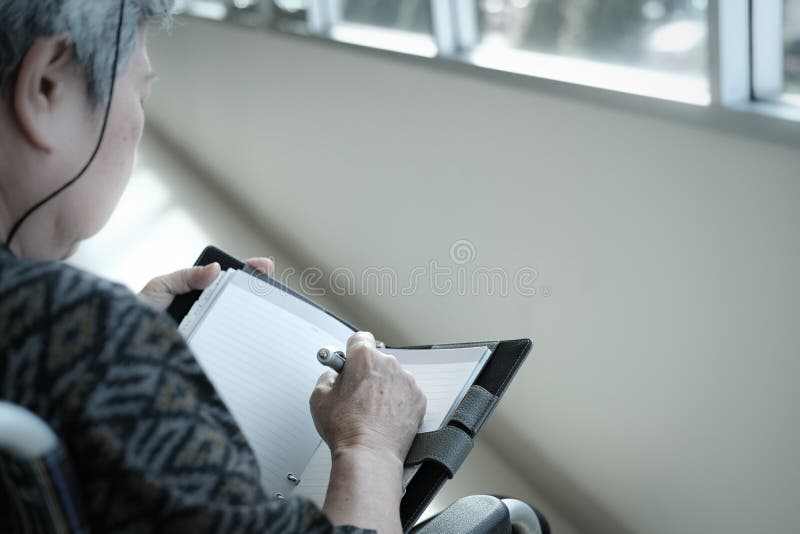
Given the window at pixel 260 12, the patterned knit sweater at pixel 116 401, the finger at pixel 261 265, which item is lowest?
the patterned knit sweater at pixel 116 401

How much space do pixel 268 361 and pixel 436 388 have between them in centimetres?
24

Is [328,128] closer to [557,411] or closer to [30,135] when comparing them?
[557,411]

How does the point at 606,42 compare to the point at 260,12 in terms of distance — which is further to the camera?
the point at 260,12

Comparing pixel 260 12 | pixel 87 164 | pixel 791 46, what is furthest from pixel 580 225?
pixel 260 12

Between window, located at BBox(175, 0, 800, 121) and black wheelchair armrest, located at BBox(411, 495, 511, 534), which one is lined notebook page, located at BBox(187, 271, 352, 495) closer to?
black wheelchair armrest, located at BBox(411, 495, 511, 534)

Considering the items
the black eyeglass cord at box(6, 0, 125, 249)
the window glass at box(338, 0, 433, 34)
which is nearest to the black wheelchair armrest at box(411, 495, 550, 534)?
the black eyeglass cord at box(6, 0, 125, 249)

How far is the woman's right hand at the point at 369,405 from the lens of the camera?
105cm

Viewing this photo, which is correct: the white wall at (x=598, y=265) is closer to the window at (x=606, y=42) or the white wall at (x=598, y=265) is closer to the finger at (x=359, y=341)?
the window at (x=606, y=42)

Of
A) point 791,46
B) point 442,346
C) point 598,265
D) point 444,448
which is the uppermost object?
point 791,46

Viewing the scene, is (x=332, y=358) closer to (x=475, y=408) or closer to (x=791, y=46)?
(x=475, y=408)

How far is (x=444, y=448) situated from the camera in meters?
1.04

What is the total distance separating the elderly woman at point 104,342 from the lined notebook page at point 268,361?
106mm

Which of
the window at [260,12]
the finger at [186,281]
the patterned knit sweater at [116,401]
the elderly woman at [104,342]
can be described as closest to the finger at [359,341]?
the elderly woman at [104,342]

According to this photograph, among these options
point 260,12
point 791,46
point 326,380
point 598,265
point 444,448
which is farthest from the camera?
point 260,12
